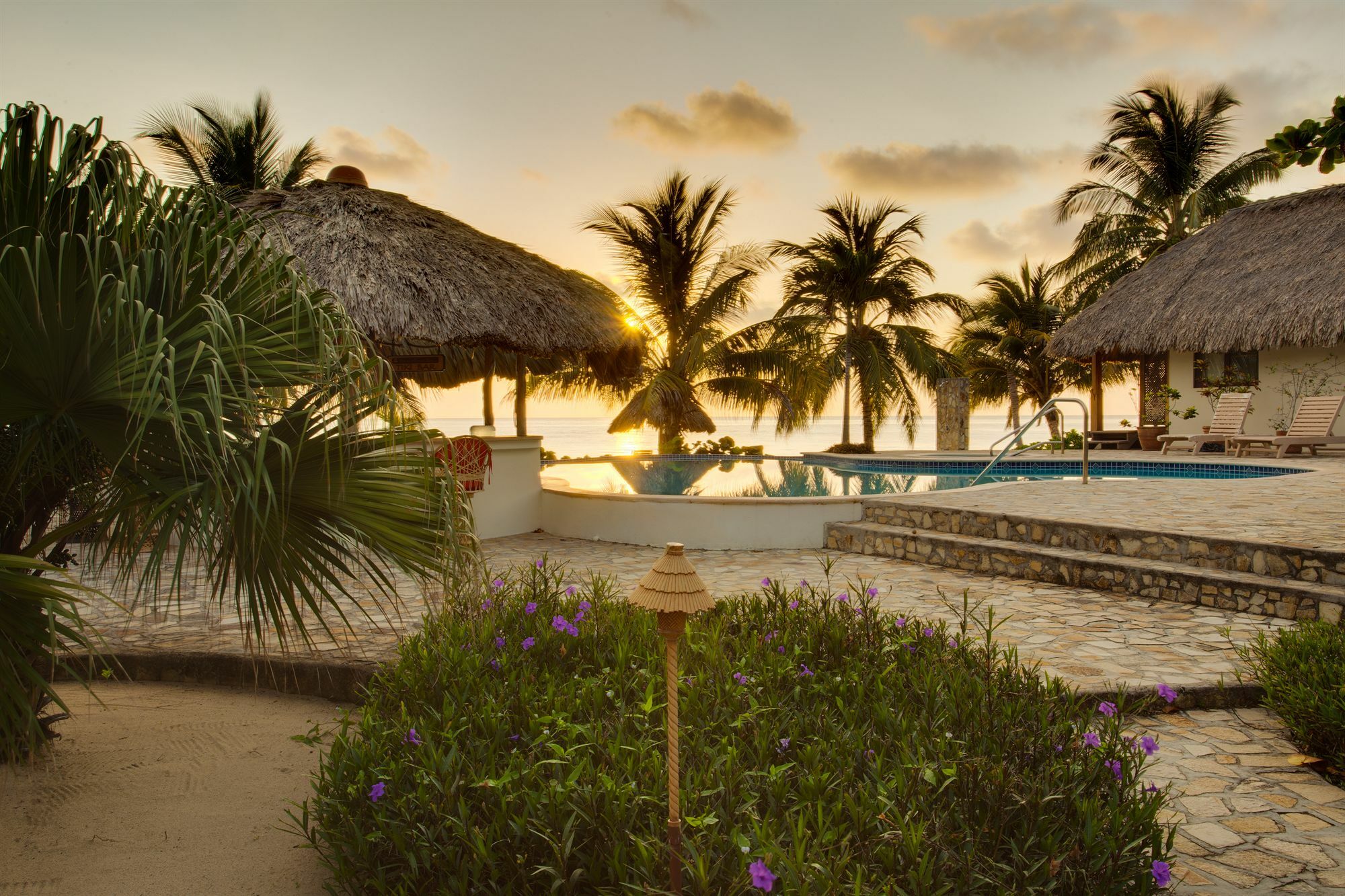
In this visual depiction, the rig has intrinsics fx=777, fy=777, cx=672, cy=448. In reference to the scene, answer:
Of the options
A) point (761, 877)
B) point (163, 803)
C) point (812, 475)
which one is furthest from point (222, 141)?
point (761, 877)

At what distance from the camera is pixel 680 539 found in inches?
311

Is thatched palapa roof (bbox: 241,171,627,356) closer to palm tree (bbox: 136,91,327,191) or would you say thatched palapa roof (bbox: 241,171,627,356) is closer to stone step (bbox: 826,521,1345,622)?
stone step (bbox: 826,521,1345,622)

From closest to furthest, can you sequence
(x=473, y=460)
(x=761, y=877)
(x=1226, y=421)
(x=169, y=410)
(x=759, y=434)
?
1. (x=761, y=877)
2. (x=169, y=410)
3. (x=473, y=460)
4. (x=1226, y=421)
5. (x=759, y=434)

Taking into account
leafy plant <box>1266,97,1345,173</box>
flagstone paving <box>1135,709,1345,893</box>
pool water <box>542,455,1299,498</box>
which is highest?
leafy plant <box>1266,97,1345,173</box>

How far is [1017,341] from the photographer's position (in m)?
25.8

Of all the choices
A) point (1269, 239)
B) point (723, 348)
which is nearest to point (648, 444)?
point (723, 348)

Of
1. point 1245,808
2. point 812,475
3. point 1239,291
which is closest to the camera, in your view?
point 1245,808

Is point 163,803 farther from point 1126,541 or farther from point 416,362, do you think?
point 416,362

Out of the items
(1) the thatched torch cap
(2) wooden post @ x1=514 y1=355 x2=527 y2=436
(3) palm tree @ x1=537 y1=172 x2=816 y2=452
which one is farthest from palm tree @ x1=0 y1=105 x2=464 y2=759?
(3) palm tree @ x1=537 y1=172 x2=816 y2=452

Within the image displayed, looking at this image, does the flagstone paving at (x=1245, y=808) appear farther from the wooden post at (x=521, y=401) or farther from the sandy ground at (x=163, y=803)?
the wooden post at (x=521, y=401)

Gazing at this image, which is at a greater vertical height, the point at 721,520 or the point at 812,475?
the point at 812,475

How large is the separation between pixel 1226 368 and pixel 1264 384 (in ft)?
2.56

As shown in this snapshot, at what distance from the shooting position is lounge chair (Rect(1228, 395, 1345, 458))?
12.6m

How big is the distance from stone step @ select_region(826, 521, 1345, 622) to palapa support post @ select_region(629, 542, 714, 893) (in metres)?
4.77
